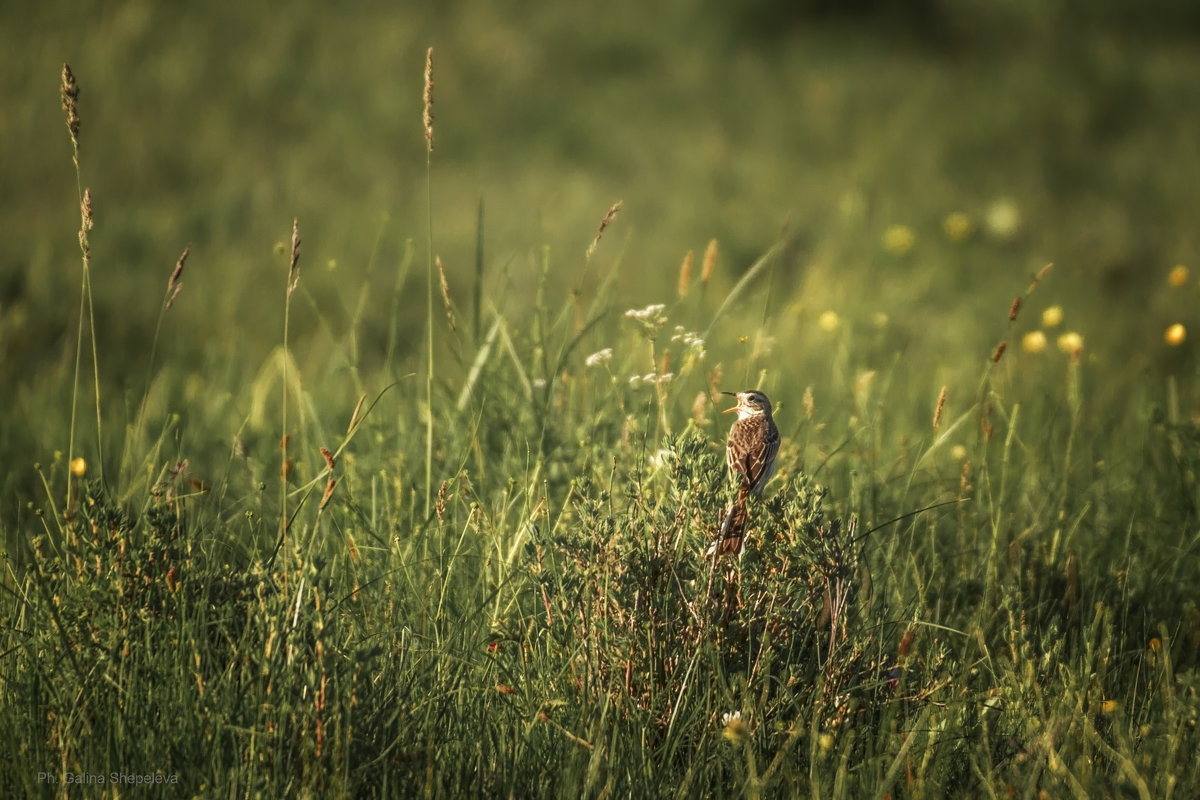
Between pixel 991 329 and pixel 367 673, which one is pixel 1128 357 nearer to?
pixel 991 329

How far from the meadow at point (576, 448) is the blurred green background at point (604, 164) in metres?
0.05

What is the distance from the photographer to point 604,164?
9.55 m

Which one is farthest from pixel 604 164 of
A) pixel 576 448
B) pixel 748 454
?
pixel 748 454

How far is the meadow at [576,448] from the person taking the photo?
2.06m

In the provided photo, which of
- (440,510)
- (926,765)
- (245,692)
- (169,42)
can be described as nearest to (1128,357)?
(926,765)

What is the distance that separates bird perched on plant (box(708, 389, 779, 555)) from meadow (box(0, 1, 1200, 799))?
Result: 54 mm

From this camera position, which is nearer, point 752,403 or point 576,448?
point 752,403

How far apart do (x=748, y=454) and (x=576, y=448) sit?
33.7 inches

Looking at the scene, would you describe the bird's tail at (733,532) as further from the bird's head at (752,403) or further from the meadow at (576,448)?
the bird's head at (752,403)

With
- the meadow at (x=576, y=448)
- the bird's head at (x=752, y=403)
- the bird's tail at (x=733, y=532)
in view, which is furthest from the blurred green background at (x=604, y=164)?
the bird's tail at (x=733, y=532)

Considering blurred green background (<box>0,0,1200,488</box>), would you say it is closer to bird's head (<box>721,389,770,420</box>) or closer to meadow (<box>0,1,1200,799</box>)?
meadow (<box>0,1,1200,799</box>)

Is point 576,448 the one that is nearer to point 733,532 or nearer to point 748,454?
point 748,454

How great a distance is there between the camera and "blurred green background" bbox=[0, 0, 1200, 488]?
6578 mm

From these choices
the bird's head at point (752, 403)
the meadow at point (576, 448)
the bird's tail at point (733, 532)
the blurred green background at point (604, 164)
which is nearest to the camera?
the meadow at point (576, 448)
